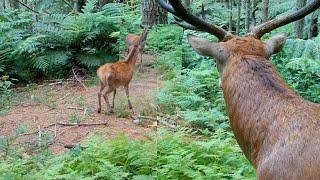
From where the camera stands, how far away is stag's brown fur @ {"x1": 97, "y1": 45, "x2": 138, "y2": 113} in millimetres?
5543

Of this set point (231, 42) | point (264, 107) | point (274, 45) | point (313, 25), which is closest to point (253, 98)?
point (264, 107)

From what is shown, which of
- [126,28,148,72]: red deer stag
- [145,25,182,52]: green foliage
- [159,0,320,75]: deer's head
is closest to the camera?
[159,0,320,75]: deer's head

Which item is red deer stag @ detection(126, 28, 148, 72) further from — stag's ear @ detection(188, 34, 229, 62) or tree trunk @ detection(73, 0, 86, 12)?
stag's ear @ detection(188, 34, 229, 62)

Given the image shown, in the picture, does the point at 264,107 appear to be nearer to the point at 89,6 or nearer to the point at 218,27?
the point at 218,27

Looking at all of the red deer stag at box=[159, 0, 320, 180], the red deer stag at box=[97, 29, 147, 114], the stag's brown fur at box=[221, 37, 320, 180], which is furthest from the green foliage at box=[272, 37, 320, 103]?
the stag's brown fur at box=[221, 37, 320, 180]

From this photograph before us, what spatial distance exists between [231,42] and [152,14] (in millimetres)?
1993

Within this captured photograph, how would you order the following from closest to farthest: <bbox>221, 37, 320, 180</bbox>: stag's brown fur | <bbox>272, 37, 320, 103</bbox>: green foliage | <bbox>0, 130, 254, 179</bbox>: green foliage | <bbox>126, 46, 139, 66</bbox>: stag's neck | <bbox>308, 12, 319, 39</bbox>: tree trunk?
<bbox>221, 37, 320, 180</bbox>: stag's brown fur
<bbox>0, 130, 254, 179</bbox>: green foliage
<bbox>126, 46, 139, 66</bbox>: stag's neck
<bbox>272, 37, 320, 103</bbox>: green foliage
<bbox>308, 12, 319, 39</bbox>: tree trunk

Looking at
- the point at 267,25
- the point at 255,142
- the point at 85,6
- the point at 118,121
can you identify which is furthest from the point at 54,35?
the point at 255,142

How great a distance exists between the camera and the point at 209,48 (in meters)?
4.23

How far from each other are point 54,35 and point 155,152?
62.8 inches

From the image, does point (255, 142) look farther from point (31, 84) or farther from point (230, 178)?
point (31, 84)

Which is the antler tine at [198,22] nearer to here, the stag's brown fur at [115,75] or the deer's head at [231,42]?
the deer's head at [231,42]

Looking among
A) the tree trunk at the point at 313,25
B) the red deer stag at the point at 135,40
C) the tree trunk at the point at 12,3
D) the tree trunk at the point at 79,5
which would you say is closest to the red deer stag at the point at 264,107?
the red deer stag at the point at 135,40

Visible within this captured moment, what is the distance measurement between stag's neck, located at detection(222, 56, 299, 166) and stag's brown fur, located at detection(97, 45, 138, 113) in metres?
1.76
